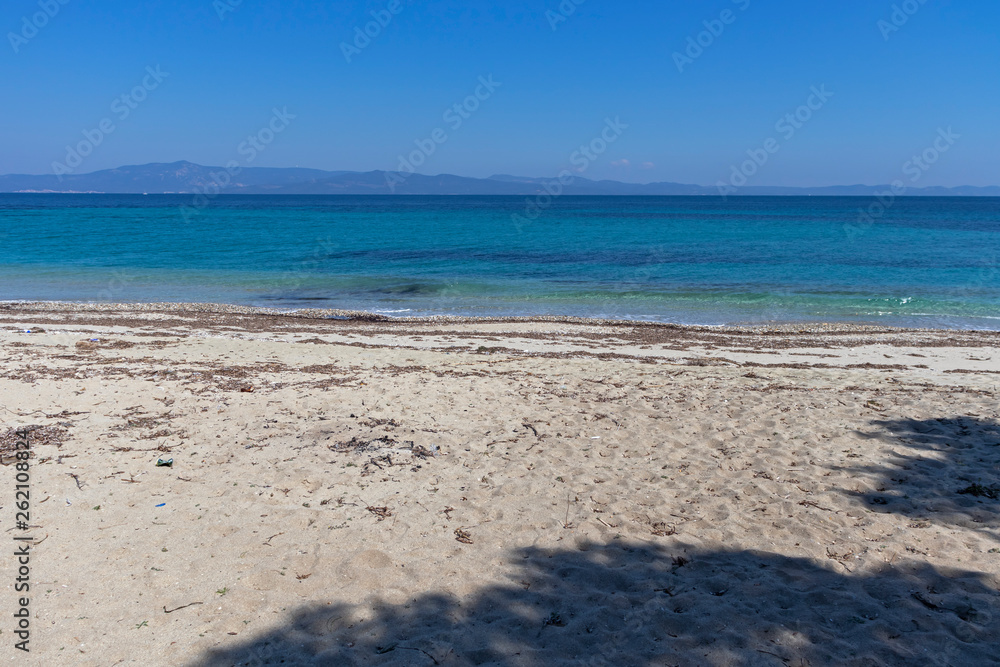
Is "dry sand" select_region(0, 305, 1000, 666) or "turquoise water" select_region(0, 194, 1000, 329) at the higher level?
"turquoise water" select_region(0, 194, 1000, 329)

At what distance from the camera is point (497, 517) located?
537cm

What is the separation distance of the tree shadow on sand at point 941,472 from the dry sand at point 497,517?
0.03 metres

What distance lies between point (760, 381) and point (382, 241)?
39.0 m

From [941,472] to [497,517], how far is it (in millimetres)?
4394

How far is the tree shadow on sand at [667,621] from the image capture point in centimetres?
354

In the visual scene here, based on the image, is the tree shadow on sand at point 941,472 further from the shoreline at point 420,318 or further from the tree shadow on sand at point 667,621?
the shoreline at point 420,318

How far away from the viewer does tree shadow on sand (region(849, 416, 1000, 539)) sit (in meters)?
5.41

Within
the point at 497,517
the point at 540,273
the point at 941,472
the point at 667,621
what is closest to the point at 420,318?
the point at 540,273

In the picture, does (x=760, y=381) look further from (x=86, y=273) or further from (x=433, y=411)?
(x=86, y=273)

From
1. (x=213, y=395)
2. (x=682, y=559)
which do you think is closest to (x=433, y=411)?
(x=213, y=395)

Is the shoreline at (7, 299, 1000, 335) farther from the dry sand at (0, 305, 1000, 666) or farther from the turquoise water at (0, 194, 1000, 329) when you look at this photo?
the dry sand at (0, 305, 1000, 666)

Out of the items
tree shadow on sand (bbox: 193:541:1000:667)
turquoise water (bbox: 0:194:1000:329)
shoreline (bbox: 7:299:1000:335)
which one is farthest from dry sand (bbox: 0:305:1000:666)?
turquoise water (bbox: 0:194:1000:329)

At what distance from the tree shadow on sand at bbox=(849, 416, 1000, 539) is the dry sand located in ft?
0.11

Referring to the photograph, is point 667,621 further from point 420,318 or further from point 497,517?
point 420,318
